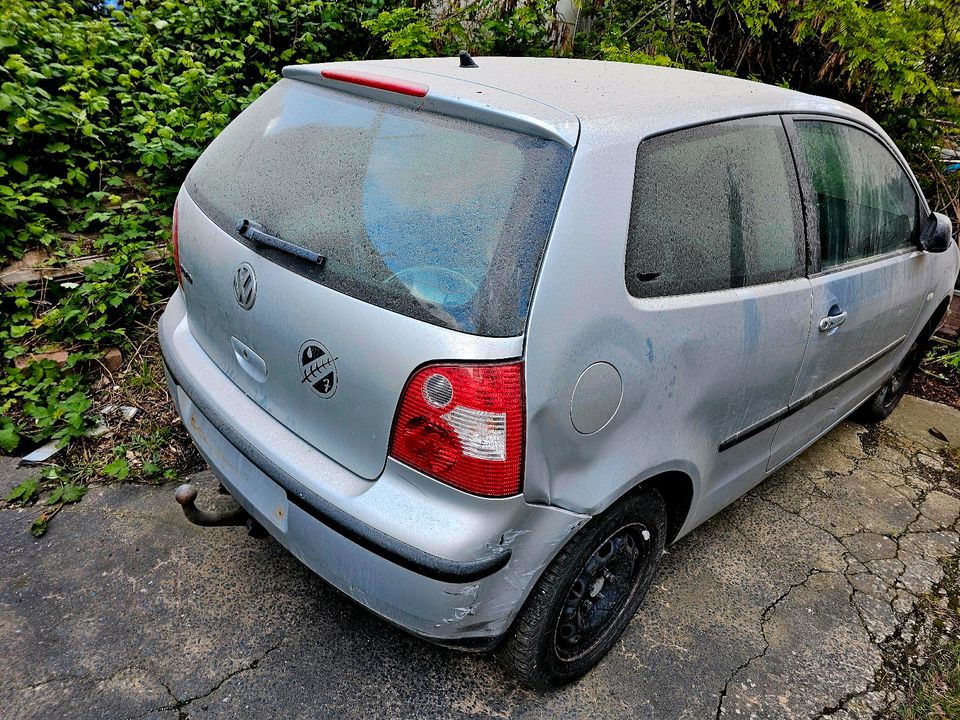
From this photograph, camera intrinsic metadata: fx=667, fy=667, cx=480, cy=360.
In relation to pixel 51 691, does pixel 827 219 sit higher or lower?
higher

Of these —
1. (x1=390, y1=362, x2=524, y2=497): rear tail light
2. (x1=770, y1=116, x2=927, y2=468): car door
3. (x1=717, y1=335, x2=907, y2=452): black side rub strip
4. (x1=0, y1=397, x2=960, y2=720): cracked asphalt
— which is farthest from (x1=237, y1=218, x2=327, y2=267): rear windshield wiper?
A: (x1=770, y1=116, x2=927, y2=468): car door

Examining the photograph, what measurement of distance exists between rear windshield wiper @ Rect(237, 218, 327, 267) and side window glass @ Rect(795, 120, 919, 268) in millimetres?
1675

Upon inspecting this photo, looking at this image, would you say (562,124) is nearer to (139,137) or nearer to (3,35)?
(139,137)

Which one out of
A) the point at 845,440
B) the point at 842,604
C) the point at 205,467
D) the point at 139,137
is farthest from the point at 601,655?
the point at 139,137

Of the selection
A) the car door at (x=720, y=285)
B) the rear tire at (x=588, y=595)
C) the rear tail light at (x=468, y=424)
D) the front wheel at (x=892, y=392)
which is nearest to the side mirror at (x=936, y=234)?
the front wheel at (x=892, y=392)

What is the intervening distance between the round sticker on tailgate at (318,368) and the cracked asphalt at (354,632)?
2.97 feet

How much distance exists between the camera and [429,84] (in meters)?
1.71

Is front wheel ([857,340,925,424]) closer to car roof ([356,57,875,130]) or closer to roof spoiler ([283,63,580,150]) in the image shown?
car roof ([356,57,875,130])

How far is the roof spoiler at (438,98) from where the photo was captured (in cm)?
152

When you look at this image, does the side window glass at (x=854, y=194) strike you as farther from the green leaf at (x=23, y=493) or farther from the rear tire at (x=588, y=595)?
the green leaf at (x=23, y=493)

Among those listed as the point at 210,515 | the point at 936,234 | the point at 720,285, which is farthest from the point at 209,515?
the point at 936,234

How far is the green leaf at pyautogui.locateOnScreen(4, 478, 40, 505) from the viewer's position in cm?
248

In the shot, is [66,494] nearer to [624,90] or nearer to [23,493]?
[23,493]

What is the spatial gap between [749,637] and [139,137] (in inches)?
145
